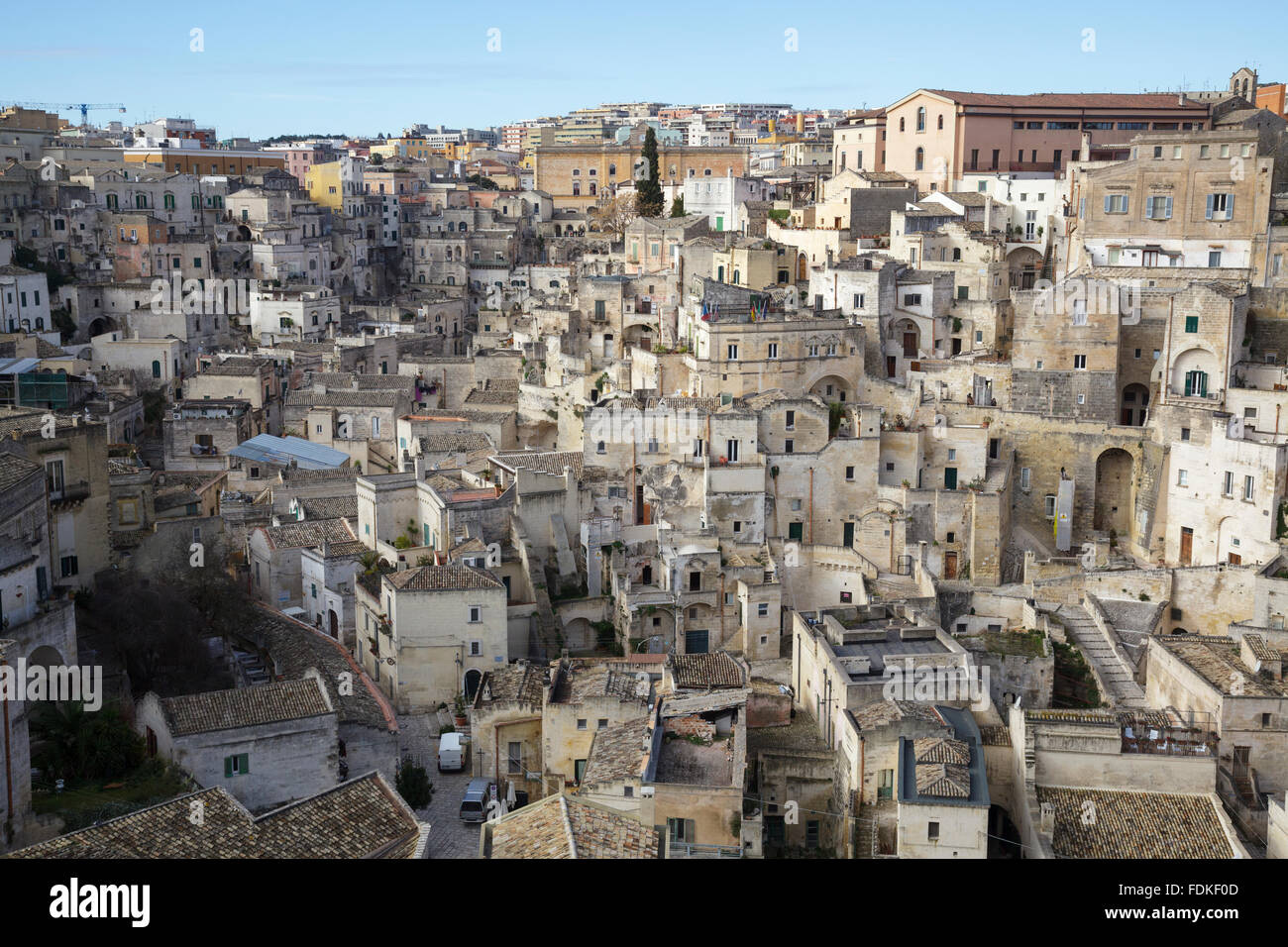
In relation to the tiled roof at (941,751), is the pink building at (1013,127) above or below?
above

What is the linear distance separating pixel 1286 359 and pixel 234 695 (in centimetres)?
2197

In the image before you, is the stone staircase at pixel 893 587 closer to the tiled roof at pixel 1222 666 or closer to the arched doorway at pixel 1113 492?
the tiled roof at pixel 1222 666

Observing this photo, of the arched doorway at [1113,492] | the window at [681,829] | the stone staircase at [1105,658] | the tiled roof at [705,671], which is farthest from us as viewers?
the arched doorway at [1113,492]

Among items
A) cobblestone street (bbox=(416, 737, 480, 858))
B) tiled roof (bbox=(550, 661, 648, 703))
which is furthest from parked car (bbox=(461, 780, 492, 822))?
tiled roof (bbox=(550, 661, 648, 703))

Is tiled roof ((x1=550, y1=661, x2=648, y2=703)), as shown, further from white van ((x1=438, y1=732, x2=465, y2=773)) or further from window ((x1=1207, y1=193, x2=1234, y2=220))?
window ((x1=1207, y1=193, x2=1234, y2=220))

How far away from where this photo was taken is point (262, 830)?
12.6 m

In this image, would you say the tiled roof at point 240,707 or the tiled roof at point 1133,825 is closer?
the tiled roof at point 240,707

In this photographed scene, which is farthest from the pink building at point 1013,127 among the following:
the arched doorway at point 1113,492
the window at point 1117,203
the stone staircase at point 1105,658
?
the stone staircase at point 1105,658

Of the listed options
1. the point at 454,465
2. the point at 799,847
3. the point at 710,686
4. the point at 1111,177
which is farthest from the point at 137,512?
the point at 1111,177

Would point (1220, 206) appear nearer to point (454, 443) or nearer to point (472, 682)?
point (454, 443)

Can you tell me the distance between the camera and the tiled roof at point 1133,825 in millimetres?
15711

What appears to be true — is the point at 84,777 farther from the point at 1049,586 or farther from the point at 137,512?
the point at 1049,586

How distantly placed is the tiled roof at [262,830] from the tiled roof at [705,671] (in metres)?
5.60

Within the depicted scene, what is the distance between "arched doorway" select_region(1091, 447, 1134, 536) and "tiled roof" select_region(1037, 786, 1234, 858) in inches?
476
